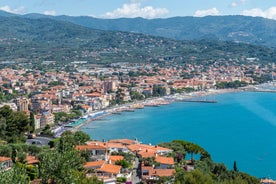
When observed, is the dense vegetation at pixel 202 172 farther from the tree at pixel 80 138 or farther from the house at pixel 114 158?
the tree at pixel 80 138

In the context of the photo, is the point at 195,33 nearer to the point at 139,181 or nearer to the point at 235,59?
the point at 235,59

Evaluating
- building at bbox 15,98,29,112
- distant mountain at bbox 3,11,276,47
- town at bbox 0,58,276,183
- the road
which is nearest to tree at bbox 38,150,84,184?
town at bbox 0,58,276,183

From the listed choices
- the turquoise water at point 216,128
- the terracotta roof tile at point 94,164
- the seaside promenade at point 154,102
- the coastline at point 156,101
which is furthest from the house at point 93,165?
the coastline at point 156,101

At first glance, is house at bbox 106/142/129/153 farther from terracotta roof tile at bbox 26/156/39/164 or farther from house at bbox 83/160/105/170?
terracotta roof tile at bbox 26/156/39/164

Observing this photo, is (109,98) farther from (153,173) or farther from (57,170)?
(57,170)

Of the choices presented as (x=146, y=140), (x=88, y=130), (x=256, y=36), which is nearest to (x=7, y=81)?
(x=88, y=130)

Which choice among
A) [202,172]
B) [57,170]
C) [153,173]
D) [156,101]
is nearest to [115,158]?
[153,173]
